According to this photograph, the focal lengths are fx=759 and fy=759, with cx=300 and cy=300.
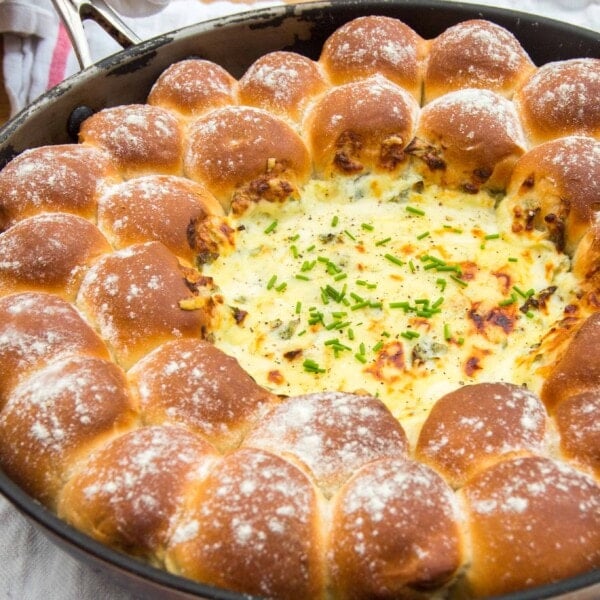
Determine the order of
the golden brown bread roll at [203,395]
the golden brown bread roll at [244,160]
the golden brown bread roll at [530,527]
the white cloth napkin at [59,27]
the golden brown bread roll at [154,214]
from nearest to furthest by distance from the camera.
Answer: the golden brown bread roll at [530,527]
the golden brown bread roll at [203,395]
the golden brown bread roll at [154,214]
the golden brown bread roll at [244,160]
the white cloth napkin at [59,27]

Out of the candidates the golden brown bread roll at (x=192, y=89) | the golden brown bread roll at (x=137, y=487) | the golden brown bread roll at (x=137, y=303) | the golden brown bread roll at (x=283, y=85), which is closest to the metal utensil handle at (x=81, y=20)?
the golden brown bread roll at (x=192, y=89)

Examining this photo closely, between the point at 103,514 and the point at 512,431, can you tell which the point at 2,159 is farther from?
the point at 512,431

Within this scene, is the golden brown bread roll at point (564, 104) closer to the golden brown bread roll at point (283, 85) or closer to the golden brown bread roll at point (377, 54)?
the golden brown bread roll at point (377, 54)

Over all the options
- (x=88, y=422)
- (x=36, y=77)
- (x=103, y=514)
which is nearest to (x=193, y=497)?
(x=103, y=514)

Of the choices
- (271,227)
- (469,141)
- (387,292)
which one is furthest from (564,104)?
(271,227)

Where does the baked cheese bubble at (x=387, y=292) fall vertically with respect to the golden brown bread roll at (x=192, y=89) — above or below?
below

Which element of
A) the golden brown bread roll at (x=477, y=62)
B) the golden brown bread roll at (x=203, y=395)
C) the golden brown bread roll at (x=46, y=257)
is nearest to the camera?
the golden brown bread roll at (x=203, y=395)
